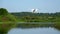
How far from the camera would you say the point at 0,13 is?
36625 millimetres

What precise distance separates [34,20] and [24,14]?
15.7ft

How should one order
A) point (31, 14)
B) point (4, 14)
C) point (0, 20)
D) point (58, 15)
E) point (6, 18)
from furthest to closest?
point (31, 14), point (58, 15), point (4, 14), point (6, 18), point (0, 20)

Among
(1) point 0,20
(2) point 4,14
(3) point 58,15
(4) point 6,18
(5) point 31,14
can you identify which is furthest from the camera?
(5) point 31,14

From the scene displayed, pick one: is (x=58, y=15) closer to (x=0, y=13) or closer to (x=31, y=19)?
(x=31, y=19)

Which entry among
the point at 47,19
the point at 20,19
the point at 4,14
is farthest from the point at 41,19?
the point at 4,14

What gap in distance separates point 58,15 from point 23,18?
6.19 m

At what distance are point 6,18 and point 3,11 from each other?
12.3 feet

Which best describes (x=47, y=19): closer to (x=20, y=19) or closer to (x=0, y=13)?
(x=20, y=19)

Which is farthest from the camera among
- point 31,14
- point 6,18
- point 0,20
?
point 31,14

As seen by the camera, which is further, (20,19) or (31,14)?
(31,14)

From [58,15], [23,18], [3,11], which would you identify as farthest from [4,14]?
[58,15]

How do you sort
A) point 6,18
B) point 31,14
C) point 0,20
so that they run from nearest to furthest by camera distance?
point 0,20 < point 6,18 < point 31,14

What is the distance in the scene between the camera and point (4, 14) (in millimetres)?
35156

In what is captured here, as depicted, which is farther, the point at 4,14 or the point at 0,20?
the point at 4,14
